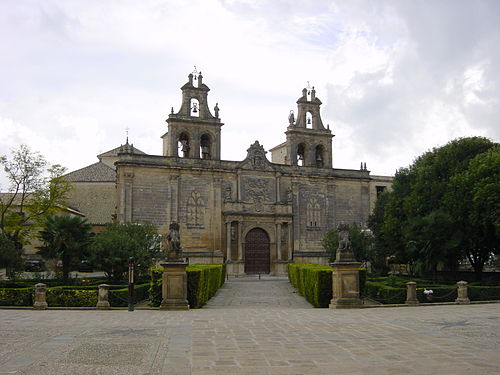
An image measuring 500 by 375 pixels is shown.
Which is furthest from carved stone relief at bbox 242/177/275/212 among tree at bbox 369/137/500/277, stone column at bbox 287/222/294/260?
tree at bbox 369/137/500/277

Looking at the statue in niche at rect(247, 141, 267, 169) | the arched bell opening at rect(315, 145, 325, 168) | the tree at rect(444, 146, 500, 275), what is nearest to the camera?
the tree at rect(444, 146, 500, 275)

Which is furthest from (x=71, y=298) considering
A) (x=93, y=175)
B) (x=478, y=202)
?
(x=93, y=175)

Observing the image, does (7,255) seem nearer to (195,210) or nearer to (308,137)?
(195,210)

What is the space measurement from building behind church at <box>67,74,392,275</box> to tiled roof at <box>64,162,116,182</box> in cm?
1610

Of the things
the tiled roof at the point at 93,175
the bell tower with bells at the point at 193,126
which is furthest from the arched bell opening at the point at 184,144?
the tiled roof at the point at 93,175

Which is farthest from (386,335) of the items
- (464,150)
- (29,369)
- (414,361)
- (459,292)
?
(464,150)

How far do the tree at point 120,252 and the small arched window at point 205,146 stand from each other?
12.0 metres

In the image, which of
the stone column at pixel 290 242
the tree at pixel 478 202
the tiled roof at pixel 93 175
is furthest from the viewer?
the tiled roof at pixel 93 175

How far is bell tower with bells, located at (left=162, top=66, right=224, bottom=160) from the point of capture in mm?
40125

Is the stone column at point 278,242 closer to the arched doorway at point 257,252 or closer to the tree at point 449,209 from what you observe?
the arched doorway at point 257,252

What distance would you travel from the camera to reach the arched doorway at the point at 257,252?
41250 mm

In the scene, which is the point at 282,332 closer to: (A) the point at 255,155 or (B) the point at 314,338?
(B) the point at 314,338

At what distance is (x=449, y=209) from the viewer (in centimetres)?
3120

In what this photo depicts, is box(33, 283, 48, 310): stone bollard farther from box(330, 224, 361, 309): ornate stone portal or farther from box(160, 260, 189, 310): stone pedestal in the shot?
box(330, 224, 361, 309): ornate stone portal
